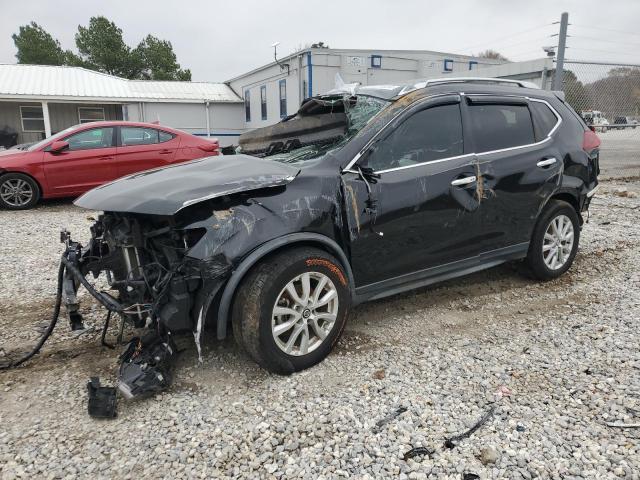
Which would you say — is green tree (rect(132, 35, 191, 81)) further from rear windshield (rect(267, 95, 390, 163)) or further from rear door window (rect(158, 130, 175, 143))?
rear windshield (rect(267, 95, 390, 163))

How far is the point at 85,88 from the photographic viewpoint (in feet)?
67.6

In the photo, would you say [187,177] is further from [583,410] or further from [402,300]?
[583,410]

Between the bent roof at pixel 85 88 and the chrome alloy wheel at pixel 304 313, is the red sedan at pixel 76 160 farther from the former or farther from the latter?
the bent roof at pixel 85 88

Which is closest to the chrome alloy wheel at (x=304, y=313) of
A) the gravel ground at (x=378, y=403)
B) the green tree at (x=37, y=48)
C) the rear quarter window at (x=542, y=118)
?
the gravel ground at (x=378, y=403)

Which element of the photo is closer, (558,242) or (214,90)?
(558,242)

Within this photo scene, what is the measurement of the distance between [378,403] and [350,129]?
1953 mm

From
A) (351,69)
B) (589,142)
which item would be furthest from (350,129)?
(351,69)

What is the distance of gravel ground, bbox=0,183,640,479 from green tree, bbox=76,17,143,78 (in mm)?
45419

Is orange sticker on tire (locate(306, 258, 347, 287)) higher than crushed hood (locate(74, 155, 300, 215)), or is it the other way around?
crushed hood (locate(74, 155, 300, 215))

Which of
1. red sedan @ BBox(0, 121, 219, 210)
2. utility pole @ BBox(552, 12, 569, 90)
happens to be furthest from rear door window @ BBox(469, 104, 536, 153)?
red sedan @ BBox(0, 121, 219, 210)

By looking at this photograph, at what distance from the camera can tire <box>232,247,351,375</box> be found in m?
2.90

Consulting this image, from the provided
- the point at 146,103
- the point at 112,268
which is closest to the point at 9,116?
the point at 146,103

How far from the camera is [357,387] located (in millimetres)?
3020

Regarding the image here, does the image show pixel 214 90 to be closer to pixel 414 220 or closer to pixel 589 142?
pixel 589 142
